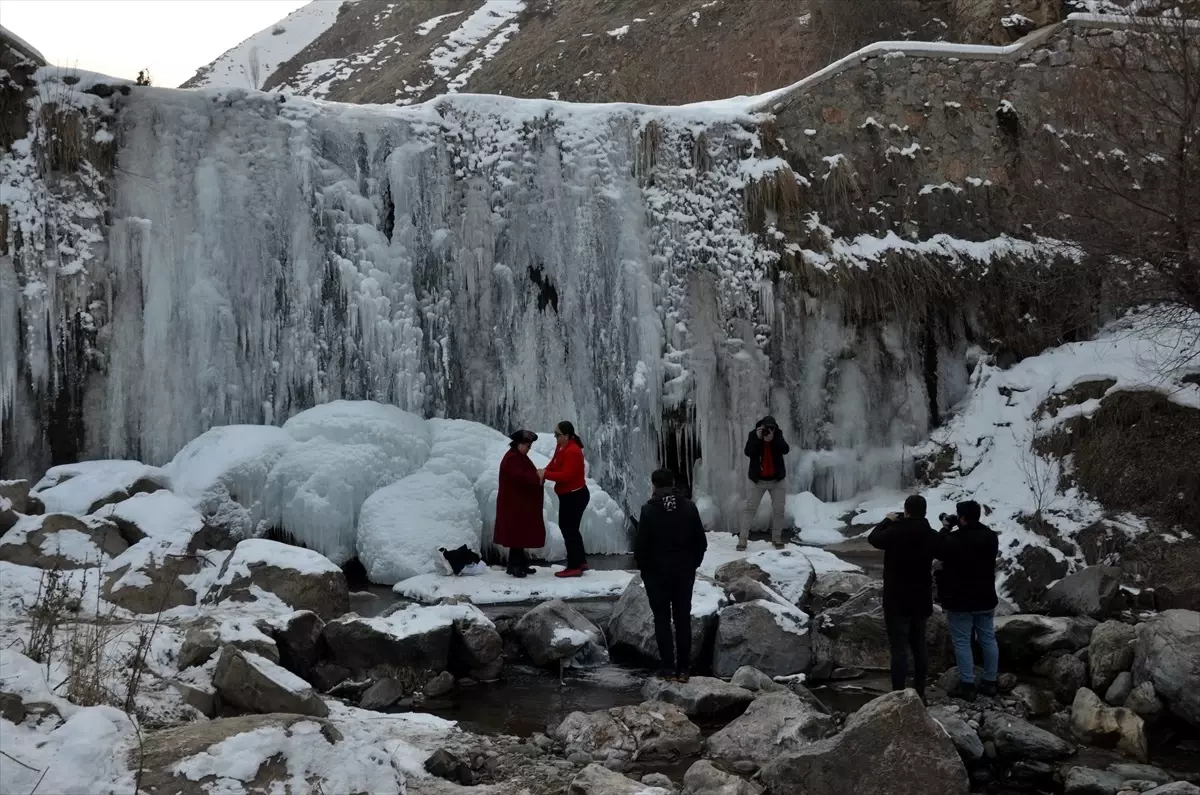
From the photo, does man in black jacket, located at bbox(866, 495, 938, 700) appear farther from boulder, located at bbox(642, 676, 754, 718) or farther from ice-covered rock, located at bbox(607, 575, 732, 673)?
ice-covered rock, located at bbox(607, 575, 732, 673)

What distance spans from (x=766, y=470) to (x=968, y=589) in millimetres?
3810

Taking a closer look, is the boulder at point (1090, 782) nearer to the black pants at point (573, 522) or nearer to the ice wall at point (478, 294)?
the black pants at point (573, 522)

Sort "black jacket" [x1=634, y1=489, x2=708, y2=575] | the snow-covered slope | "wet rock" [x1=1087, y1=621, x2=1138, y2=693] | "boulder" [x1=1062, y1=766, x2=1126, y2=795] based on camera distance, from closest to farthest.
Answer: "boulder" [x1=1062, y1=766, x2=1126, y2=795]
"black jacket" [x1=634, y1=489, x2=708, y2=575]
"wet rock" [x1=1087, y1=621, x2=1138, y2=693]
the snow-covered slope

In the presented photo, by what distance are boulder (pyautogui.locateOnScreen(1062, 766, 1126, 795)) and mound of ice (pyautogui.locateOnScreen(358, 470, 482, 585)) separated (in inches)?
227

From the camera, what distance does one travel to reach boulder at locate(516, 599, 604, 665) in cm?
748

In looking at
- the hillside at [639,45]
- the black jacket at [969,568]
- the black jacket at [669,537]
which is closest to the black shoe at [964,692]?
the black jacket at [969,568]

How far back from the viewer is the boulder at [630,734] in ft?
18.9

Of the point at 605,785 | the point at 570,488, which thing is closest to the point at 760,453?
the point at 570,488

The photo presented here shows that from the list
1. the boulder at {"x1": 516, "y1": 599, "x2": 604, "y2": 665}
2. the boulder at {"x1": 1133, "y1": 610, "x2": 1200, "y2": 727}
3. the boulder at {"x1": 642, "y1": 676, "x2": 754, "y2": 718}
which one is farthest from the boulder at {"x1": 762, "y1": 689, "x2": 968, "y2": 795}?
the boulder at {"x1": 516, "y1": 599, "x2": 604, "y2": 665}

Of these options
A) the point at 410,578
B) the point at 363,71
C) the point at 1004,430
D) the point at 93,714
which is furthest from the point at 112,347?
the point at 363,71

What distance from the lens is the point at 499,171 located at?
41.9ft

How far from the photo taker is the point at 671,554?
21.9 ft

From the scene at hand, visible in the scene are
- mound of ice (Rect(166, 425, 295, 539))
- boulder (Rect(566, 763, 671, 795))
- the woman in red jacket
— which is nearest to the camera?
boulder (Rect(566, 763, 671, 795))

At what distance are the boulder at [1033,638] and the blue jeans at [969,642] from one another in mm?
764
